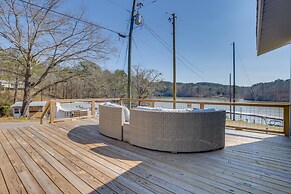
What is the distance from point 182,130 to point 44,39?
1166 cm

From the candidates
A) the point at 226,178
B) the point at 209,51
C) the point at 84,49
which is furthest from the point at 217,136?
the point at 209,51

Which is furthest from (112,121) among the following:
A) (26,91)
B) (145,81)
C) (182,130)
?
(145,81)

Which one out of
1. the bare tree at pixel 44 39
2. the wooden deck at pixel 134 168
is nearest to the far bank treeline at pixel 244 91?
the wooden deck at pixel 134 168

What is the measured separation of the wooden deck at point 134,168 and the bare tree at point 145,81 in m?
15.7

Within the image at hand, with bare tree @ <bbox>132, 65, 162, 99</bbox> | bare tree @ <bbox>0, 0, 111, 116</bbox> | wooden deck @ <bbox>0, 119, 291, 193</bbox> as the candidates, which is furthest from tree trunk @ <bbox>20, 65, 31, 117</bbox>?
bare tree @ <bbox>132, 65, 162, 99</bbox>

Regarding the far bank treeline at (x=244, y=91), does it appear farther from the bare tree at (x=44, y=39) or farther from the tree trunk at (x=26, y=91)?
the tree trunk at (x=26, y=91)

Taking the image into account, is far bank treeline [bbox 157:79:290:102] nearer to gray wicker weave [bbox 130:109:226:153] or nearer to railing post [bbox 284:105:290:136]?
railing post [bbox 284:105:290:136]

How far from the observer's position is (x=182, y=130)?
3102 mm

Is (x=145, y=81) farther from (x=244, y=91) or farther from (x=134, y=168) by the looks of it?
(x=134, y=168)

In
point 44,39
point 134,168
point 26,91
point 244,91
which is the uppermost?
point 44,39

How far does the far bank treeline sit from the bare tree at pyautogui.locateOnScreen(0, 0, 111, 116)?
6265 millimetres

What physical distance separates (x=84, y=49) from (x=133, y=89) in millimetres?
8000

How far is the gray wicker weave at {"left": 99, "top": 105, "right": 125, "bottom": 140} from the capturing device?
390cm

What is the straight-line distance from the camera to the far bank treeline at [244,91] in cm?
610
